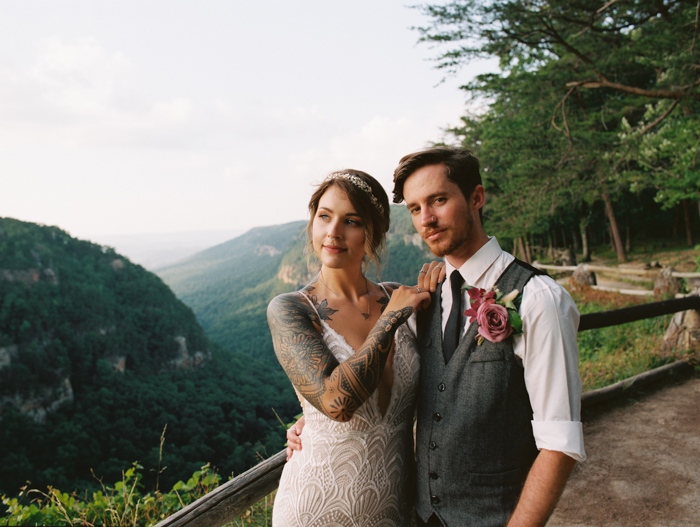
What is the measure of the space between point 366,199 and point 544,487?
1.39 meters

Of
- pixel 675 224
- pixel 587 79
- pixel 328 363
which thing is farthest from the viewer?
pixel 675 224

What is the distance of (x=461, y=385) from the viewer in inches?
63.4

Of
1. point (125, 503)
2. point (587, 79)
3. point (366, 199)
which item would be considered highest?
point (587, 79)

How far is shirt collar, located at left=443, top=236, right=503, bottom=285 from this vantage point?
1.74 m

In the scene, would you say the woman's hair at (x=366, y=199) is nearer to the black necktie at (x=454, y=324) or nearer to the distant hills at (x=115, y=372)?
the black necktie at (x=454, y=324)

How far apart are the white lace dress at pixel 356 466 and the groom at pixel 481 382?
0.11 m

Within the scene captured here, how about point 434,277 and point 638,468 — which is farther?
point 638,468

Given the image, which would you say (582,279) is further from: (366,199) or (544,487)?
(544,487)

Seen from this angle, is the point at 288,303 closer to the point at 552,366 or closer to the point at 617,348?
the point at 552,366

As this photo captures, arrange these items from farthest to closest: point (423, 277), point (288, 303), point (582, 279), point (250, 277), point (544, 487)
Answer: point (250, 277) < point (582, 279) < point (423, 277) < point (288, 303) < point (544, 487)

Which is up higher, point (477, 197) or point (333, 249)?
point (477, 197)

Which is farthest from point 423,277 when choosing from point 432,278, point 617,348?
point 617,348

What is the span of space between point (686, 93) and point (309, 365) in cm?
1008

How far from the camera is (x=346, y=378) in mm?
1593
